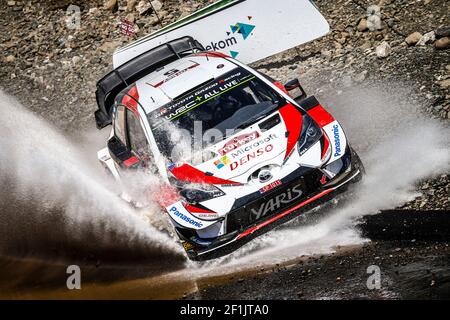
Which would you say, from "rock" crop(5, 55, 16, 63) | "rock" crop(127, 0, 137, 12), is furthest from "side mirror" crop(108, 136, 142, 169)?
"rock" crop(5, 55, 16, 63)

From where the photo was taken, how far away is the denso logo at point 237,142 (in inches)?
288

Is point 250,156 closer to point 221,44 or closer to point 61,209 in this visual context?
point 61,209

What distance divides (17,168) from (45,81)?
295 centimetres

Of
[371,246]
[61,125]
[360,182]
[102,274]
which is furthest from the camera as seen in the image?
[61,125]

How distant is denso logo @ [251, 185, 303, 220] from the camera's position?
22.7 feet

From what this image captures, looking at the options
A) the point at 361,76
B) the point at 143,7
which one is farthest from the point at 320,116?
the point at 143,7

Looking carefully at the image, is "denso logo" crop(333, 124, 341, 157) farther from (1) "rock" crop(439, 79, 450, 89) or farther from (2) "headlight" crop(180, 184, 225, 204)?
(1) "rock" crop(439, 79, 450, 89)

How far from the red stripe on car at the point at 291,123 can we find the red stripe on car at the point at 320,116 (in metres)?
0.17

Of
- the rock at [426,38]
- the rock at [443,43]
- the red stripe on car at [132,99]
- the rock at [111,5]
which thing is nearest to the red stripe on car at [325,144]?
→ the red stripe on car at [132,99]

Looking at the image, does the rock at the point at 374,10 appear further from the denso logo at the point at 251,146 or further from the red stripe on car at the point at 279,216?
the red stripe on car at the point at 279,216

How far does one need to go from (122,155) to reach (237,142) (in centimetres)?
183
